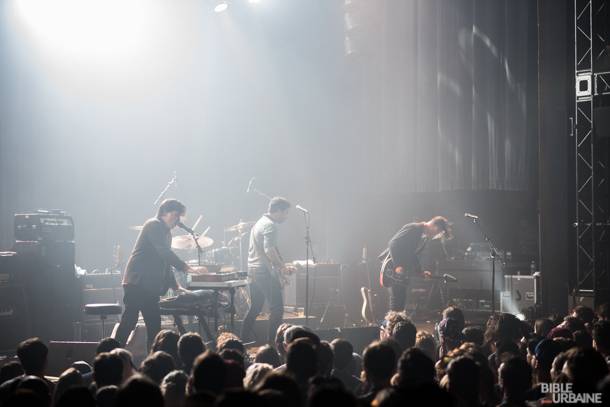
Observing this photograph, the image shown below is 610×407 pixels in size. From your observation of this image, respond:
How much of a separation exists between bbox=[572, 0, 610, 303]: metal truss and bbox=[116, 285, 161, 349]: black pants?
5639mm

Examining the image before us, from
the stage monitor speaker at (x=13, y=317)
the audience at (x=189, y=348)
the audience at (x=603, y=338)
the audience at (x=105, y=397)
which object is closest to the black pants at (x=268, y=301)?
the stage monitor speaker at (x=13, y=317)

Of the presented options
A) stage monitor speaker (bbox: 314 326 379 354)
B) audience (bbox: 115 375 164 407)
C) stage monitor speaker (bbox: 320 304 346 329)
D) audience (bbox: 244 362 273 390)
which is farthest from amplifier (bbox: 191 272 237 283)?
audience (bbox: 115 375 164 407)

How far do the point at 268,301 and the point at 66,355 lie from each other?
2751 millimetres

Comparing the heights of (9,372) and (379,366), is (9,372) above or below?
below

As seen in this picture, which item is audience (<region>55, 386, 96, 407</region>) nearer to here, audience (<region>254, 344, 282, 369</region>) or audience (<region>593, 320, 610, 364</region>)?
audience (<region>254, 344, 282, 369</region>)

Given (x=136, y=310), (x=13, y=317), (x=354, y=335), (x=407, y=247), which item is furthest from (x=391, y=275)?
(x=13, y=317)

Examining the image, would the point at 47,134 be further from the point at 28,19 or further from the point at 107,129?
the point at 28,19

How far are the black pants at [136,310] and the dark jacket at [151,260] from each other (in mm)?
64

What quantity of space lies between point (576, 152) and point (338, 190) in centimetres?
733

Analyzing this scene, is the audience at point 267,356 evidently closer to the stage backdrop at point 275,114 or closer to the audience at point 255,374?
the audience at point 255,374

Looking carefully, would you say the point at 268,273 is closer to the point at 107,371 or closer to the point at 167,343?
the point at 167,343

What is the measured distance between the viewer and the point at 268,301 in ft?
31.4

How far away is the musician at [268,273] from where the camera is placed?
31.4 ft

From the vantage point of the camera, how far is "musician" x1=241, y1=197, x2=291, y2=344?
9562 millimetres
